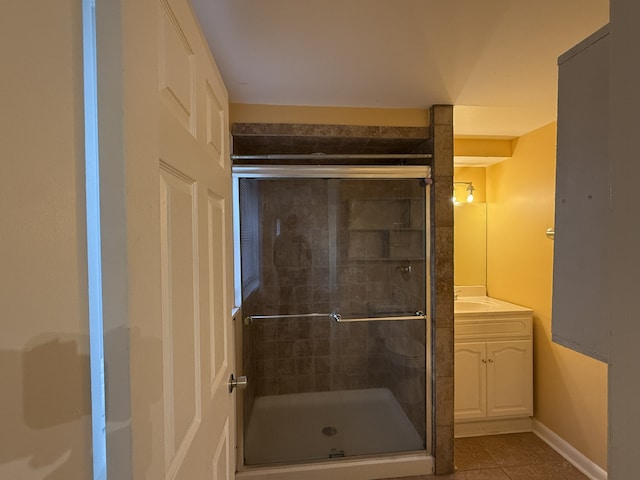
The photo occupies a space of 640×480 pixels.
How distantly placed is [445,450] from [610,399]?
1.69 m

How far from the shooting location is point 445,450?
6.26 feet

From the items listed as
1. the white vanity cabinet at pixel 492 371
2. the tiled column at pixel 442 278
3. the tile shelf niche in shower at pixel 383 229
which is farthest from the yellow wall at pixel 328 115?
the white vanity cabinet at pixel 492 371

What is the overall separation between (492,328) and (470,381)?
0.41 metres

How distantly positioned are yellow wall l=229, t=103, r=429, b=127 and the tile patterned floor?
2.17 meters

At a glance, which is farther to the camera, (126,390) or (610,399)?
(610,399)

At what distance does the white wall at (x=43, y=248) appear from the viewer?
0.27 meters

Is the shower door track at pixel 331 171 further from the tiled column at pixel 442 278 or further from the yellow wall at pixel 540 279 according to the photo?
the yellow wall at pixel 540 279

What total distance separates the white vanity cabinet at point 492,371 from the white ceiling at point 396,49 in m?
1.48

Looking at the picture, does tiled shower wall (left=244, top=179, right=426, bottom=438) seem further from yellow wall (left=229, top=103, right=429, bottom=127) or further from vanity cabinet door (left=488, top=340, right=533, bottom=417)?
vanity cabinet door (left=488, top=340, right=533, bottom=417)

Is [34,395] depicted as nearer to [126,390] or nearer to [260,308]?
[126,390]

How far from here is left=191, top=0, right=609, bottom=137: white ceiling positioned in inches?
43.9

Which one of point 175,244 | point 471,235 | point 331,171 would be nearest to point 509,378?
point 471,235

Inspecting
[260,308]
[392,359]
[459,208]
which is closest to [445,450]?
[392,359]

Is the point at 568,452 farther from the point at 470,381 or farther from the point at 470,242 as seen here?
the point at 470,242
